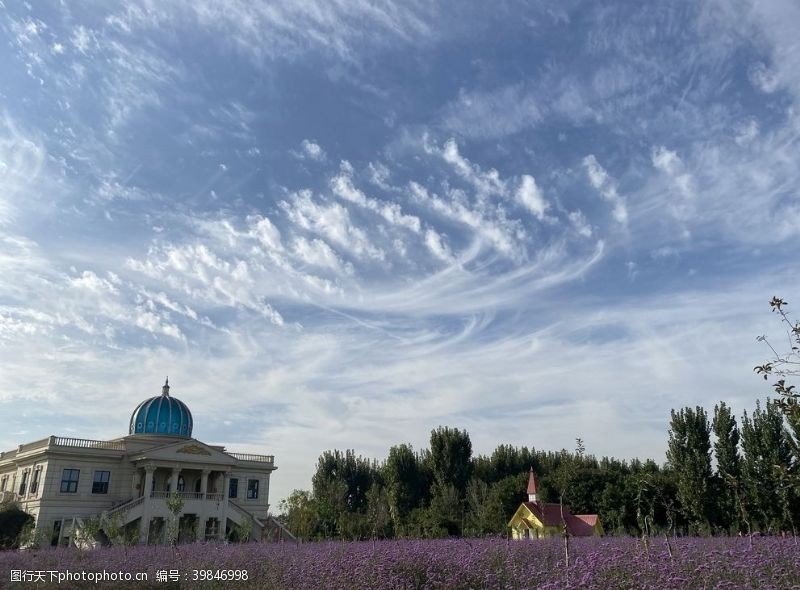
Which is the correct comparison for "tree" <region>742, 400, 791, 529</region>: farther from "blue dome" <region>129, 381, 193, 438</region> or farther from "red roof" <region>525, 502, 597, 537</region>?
"blue dome" <region>129, 381, 193, 438</region>

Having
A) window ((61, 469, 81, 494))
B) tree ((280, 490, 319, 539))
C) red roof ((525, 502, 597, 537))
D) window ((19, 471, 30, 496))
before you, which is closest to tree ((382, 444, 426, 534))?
tree ((280, 490, 319, 539))

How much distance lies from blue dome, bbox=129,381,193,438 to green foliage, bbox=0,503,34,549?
1047 centimetres

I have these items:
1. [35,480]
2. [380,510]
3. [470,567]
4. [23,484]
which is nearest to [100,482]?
[35,480]

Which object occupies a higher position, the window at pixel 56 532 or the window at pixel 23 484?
the window at pixel 23 484

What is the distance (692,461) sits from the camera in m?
40.8

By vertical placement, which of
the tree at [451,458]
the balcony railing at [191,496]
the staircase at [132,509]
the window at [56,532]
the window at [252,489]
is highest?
the tree at [451,458]

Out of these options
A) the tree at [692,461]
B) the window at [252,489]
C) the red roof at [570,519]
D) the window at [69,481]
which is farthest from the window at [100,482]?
the tree at [692,461]

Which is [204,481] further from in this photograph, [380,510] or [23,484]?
[380,510]

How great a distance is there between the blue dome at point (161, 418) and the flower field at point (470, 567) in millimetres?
26863

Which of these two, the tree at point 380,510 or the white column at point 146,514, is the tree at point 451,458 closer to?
the tree at point 380,510

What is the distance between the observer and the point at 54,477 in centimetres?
3875

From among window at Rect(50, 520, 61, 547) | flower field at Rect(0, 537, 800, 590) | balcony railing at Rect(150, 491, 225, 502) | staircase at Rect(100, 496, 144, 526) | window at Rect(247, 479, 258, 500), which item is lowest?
flower field at Rect(0, 537, 800, 590)

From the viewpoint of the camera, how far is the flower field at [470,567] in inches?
328

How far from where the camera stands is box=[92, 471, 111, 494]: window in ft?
133
